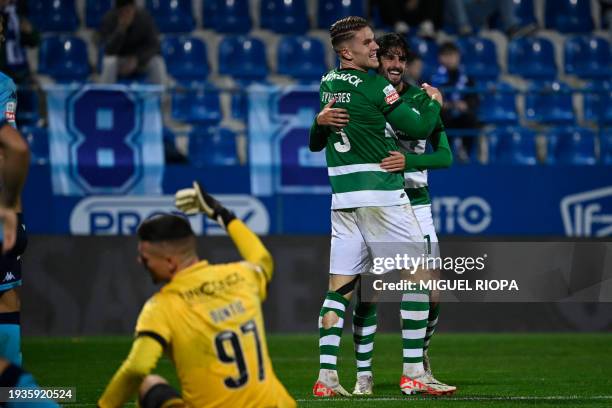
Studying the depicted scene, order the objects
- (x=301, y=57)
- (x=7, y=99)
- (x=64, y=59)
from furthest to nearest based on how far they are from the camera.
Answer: (x=301, y=57), (x=64, y=59), (x=7, y=99)

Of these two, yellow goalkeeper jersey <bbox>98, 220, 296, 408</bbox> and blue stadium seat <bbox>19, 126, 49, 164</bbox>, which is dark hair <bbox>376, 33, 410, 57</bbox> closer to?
yellow goalkeeper jersey <bbox>98, 220, 296, 408</bbox>

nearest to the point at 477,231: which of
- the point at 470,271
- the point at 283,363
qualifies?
the point at 470,271

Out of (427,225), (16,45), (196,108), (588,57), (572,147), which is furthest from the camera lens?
(588,57)

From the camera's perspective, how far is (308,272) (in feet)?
45.0

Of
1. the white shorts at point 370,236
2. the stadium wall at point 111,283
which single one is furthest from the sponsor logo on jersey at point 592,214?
the white shorts at point 370,236

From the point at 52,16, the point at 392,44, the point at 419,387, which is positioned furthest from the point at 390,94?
the point at 52,16

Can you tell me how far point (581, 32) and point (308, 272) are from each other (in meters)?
7.06

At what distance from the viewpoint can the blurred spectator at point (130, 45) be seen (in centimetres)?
1532

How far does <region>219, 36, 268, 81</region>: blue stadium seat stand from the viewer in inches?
663

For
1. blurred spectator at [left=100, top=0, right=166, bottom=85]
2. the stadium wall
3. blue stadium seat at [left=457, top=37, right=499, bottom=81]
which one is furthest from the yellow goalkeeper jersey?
blue stadium seat at [left=457, top=37, right=499, bottom=81]

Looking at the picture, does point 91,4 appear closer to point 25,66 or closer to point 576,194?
point 25,66

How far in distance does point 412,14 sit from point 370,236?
10.2m

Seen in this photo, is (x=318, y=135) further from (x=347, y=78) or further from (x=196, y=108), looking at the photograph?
(x=196, y=108)

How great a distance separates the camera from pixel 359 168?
7961 mm
